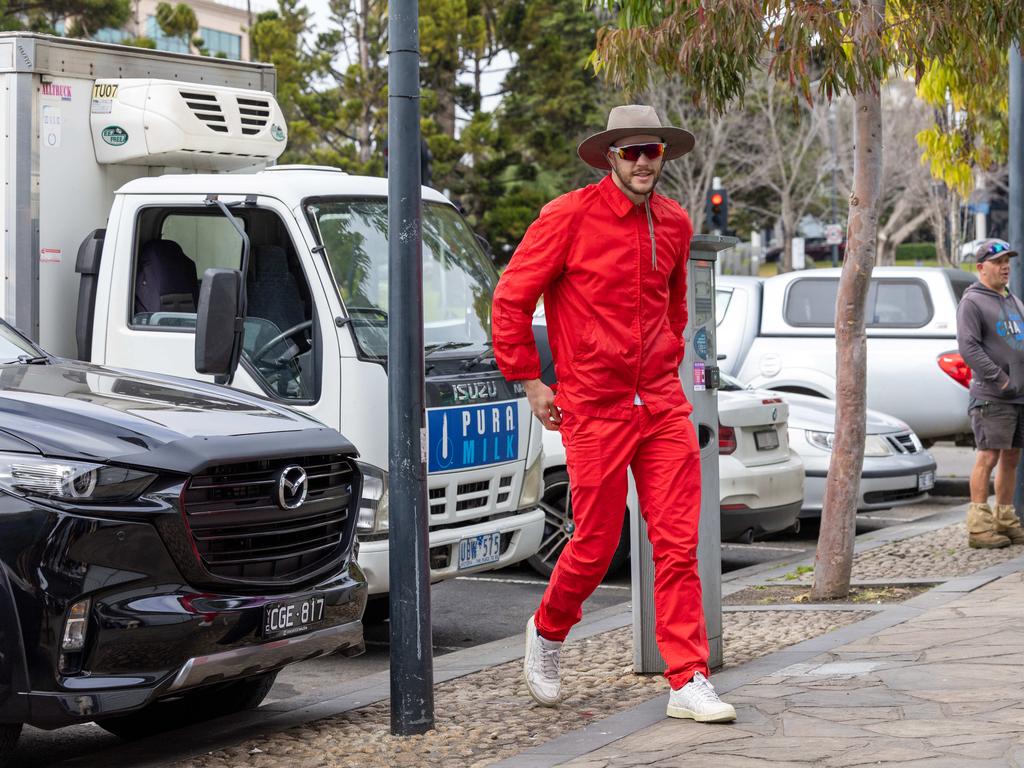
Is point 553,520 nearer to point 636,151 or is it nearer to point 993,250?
point 993,250

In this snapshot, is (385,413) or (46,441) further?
(385,413)

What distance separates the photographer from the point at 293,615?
5109mm

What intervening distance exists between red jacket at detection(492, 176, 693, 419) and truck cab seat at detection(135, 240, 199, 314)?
8.44 feet

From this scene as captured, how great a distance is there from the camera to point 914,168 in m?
45.6

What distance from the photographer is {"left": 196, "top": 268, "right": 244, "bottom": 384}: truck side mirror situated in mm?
6332

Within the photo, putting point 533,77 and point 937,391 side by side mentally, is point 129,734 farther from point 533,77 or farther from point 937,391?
point 533,77

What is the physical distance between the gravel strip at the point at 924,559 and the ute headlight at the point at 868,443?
1027 mm

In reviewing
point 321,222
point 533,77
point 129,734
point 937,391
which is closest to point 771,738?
point 129,734

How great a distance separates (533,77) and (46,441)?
109 feet

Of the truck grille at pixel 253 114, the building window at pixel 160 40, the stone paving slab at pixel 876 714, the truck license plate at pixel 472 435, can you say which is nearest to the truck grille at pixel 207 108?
the truck grille at pixel 253 114

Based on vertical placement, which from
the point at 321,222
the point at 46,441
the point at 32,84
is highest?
the point at 32,84

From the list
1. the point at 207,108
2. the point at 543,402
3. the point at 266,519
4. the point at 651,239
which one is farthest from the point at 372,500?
the point at 207,108

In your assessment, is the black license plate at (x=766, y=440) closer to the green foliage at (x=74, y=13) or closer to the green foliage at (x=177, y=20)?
the green foliage at (x=177, y=20)

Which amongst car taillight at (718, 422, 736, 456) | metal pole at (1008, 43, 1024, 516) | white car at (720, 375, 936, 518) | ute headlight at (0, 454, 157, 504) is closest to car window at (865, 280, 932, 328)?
white car at (720, 375, 936, 518)
